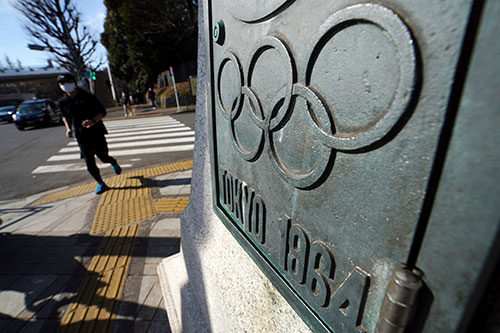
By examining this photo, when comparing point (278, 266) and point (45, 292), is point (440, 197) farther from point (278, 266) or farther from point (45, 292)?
point (45, 292)

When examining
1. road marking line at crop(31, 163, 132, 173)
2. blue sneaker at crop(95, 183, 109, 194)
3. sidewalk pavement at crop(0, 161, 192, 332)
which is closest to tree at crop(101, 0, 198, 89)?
road marking line at crop(31, 163, 132, 173)

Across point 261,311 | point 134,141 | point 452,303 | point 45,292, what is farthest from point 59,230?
point 134,141

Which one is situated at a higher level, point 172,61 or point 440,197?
point 172,61

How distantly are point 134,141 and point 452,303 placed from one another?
7629mm

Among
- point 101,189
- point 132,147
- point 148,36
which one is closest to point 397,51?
point 101,189

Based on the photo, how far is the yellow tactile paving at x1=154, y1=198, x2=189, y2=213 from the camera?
3.04 metres

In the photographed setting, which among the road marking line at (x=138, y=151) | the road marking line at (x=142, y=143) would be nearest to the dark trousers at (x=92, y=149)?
the road marking line at (x=138, y=151)

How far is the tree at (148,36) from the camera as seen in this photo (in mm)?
14922

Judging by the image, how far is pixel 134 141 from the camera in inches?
274

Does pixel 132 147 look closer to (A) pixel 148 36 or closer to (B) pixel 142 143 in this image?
(B) pixel 142 143

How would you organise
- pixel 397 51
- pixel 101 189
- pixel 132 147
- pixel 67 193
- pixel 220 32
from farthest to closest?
pixel 132 147
pixel 67 193
pixel 101 189
pixel 220 32
pixel 397 51

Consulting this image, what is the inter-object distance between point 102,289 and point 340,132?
2288 mm

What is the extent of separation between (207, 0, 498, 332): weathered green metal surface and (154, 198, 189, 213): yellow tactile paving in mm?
2398

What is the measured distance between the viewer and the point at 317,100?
21.0 inches
